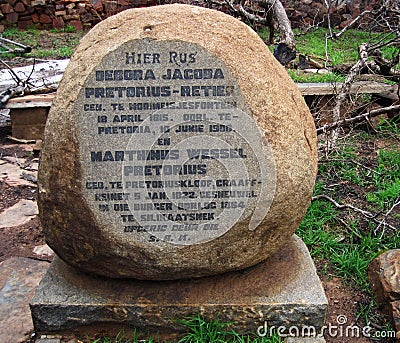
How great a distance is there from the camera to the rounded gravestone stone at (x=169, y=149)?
2191mm

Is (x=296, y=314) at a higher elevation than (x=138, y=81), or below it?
below

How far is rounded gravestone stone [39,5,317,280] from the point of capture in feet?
7.19

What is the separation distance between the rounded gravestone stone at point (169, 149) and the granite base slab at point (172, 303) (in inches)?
6.7

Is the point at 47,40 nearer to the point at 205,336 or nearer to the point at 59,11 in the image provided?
the point at 59,11

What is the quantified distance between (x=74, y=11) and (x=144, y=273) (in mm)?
8221

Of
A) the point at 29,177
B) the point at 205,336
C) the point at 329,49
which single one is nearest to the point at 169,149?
the point at 205,336

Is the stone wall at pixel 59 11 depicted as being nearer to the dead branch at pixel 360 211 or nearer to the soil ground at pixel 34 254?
the soil ground at pixel 34 254

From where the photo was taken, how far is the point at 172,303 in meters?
2.35

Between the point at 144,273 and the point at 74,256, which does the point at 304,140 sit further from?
the point at 74,256

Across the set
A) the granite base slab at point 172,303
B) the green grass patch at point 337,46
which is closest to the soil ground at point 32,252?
the granite base slab at point 172,303

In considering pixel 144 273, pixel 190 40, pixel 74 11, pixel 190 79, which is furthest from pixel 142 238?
pixel 74 11

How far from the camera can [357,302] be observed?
2.78 m

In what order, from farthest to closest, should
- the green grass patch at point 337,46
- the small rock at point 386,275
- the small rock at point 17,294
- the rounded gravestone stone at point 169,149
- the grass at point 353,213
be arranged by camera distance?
the green grass patch at point 337,46 < the grass at point 353,213 < the small rock at point 386,275 < the small rock at point 17,294 < the rounded gravestone stone at point 169,149

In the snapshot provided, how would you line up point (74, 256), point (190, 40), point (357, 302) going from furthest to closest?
point (357, 302)
point (74, 256)
point (190, 40)
